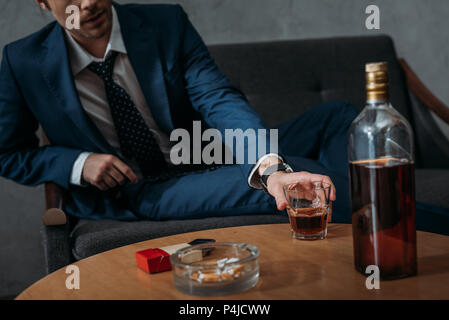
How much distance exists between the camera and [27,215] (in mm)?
2146

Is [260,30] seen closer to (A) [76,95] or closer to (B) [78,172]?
(A) [76,95]

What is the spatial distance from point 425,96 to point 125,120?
1198mm

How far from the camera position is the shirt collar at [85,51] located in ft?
4.97

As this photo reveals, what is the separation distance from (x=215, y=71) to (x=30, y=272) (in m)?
1.27

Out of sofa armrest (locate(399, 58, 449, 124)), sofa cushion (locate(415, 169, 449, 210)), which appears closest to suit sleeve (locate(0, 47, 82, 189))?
sofa cushion (locate(415, 169, 449, 210))

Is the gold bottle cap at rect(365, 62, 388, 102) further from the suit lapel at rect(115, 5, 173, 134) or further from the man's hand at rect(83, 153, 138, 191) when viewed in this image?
the suit lapel at rect(115, 5, 173, 134)

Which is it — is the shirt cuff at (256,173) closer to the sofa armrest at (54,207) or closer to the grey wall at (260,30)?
the sofa armrest at (54,207)

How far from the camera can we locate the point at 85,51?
60.2 inches

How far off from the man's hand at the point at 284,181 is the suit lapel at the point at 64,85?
68cm

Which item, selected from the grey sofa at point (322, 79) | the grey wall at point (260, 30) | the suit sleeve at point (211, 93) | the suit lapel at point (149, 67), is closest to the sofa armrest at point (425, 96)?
the grey sofa at point (322, 79)

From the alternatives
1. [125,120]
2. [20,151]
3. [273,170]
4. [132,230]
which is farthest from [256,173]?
[20,151]

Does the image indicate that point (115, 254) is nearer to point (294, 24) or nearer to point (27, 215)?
point (27, 215)

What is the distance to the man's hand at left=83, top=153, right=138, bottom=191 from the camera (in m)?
1.37

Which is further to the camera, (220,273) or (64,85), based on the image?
(64,85)
